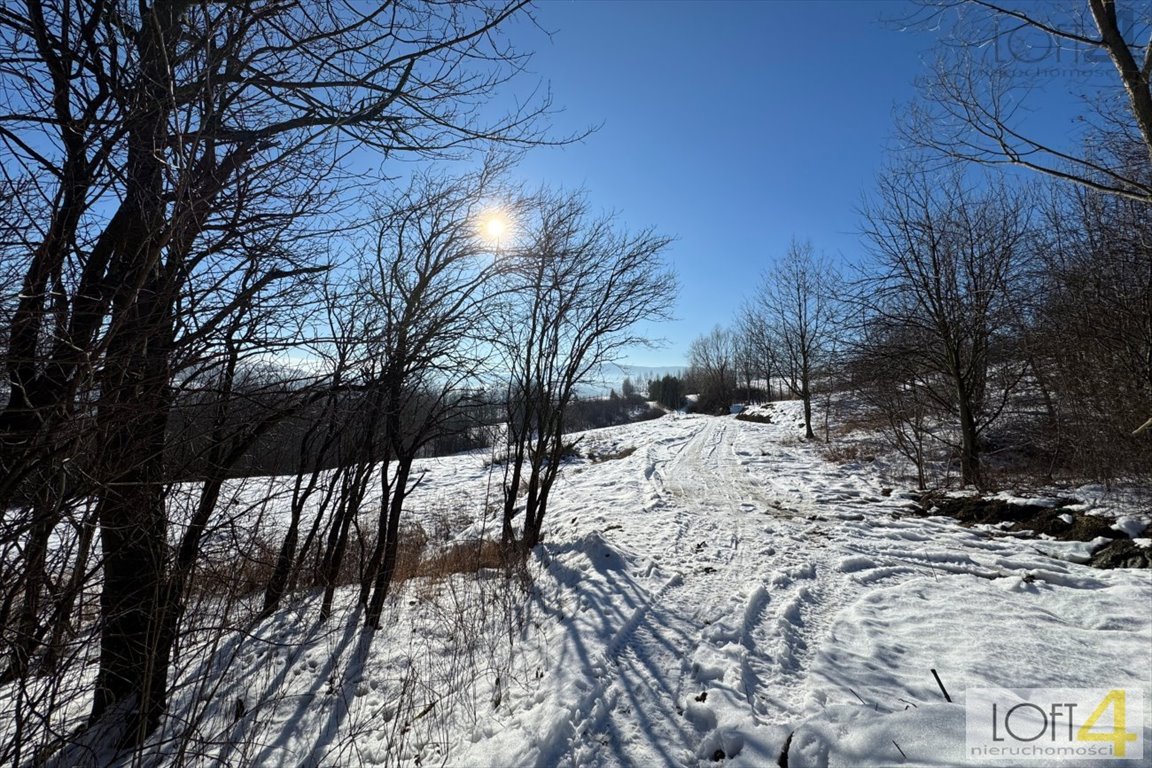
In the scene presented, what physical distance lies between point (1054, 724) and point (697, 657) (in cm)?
208

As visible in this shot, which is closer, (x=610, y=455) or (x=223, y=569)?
(x=223, y=569)

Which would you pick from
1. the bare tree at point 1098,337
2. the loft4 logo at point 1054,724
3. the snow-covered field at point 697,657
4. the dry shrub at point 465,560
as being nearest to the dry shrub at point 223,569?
the snow-covered field at point 697,657

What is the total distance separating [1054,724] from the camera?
247 centimetres

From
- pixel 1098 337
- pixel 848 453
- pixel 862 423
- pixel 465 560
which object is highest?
pixel 1098 337

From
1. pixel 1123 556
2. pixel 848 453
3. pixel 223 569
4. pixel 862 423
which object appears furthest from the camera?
pixel 862 423

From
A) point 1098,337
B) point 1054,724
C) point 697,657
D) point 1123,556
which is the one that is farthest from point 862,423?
point 1054,724

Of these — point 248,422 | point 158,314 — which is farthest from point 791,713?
point 158,314

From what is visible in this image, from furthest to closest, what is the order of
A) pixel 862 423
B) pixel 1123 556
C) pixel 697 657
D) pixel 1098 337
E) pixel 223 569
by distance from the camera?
pixel 862 423 < pixel 1098 337 < pixel 1123 556 < pixel 697 657 < pixel 223 569

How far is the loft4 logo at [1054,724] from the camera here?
7.29ft

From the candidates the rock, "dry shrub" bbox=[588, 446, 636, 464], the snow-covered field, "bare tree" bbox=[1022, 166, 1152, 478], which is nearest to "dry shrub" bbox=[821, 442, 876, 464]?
"bare tree" bbox=[1022, 166, 1152, 478]

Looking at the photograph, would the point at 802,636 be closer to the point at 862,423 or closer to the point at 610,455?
the point at 862,423

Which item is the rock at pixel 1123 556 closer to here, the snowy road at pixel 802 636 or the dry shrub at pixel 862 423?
the snowy road at pixel 802 636

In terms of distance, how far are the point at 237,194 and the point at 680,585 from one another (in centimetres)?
536

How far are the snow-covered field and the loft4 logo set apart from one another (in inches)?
2.2
